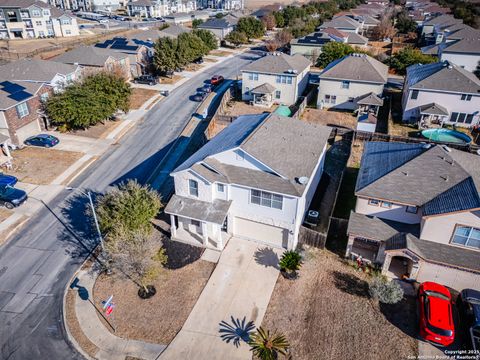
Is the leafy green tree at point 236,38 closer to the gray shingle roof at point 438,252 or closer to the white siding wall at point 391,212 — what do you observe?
the white siding wall at point 391,212

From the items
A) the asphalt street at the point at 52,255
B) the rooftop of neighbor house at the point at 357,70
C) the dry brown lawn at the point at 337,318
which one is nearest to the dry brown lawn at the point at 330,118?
the rooftop of neighbor house at the point at 357,70

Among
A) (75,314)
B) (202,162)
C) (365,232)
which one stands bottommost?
(75,314)

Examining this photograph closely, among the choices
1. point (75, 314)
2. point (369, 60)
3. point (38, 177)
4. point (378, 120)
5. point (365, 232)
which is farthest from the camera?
point (369, 60)

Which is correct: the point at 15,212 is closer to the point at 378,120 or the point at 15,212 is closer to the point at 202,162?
the point at 202,162

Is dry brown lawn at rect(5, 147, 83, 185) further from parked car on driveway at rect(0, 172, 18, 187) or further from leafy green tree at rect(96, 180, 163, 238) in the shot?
leafy green tree at rect(96, 180, 163, 238)

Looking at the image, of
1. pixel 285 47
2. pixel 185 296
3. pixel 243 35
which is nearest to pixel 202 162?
pixel 185 296

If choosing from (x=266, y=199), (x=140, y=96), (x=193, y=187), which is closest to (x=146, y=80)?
(x=140, y=96)

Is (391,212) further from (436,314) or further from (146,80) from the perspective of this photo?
(146,80)
